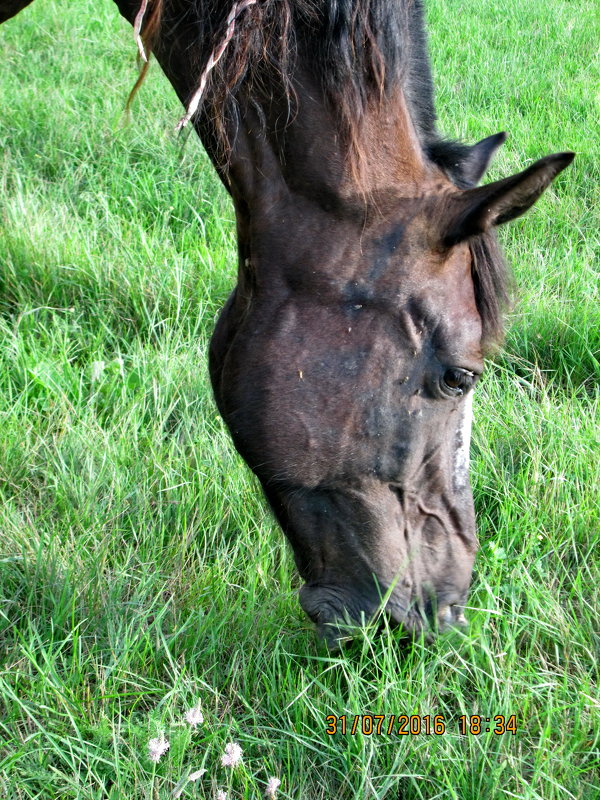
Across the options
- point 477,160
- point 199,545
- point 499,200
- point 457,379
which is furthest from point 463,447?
point 199,545

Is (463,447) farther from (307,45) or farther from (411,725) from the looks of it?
(307,45)

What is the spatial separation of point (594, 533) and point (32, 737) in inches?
67.1

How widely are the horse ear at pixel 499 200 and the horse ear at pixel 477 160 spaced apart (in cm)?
23

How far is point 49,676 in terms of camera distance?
6.35 ft

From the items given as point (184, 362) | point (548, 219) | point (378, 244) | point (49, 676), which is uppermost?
point (378, 244)

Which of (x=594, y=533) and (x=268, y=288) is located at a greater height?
(x=268, y=288)

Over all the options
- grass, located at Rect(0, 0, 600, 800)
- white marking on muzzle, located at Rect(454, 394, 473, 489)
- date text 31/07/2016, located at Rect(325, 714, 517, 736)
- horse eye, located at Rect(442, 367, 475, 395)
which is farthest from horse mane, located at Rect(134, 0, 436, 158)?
date text 31/07/2016, located at Rect(325, 714, 517, 736)

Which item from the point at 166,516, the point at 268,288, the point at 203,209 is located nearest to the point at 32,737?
the point at 166,516

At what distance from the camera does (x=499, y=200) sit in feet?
5.55

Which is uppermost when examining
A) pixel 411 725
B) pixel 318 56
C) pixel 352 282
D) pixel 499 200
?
pixel 318 56

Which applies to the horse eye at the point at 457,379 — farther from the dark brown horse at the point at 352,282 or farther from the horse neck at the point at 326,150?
the horse neck at the point at 326,150

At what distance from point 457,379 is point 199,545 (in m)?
1.04

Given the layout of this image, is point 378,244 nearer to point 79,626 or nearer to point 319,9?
point 319,9

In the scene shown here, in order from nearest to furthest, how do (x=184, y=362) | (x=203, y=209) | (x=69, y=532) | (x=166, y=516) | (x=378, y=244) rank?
(x=378, y=244) < (x=69, y=532) < (x=166, y=516) < (x=184, y=362) < (x=203, y=209)
